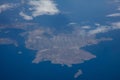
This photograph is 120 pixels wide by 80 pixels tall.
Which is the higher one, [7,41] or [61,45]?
[7,41]

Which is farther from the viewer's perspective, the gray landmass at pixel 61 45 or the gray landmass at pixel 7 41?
the gray landmass at pixel 7 41

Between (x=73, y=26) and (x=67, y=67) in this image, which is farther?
(x=73, y=26)

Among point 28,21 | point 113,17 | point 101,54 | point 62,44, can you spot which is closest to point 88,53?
point 101,54

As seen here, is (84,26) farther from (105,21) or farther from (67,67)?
(67,67)

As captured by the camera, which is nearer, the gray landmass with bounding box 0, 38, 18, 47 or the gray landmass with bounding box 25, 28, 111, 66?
the gray landmass with bounding box 25, 28, 111, 66

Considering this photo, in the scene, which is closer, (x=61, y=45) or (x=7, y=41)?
(x=7, y=41)

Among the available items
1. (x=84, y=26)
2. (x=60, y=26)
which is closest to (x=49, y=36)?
(x=60, y=26)

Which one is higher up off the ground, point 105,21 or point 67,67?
point 105,21

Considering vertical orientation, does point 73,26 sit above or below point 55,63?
above

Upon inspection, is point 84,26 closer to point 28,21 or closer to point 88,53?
point 88,53
